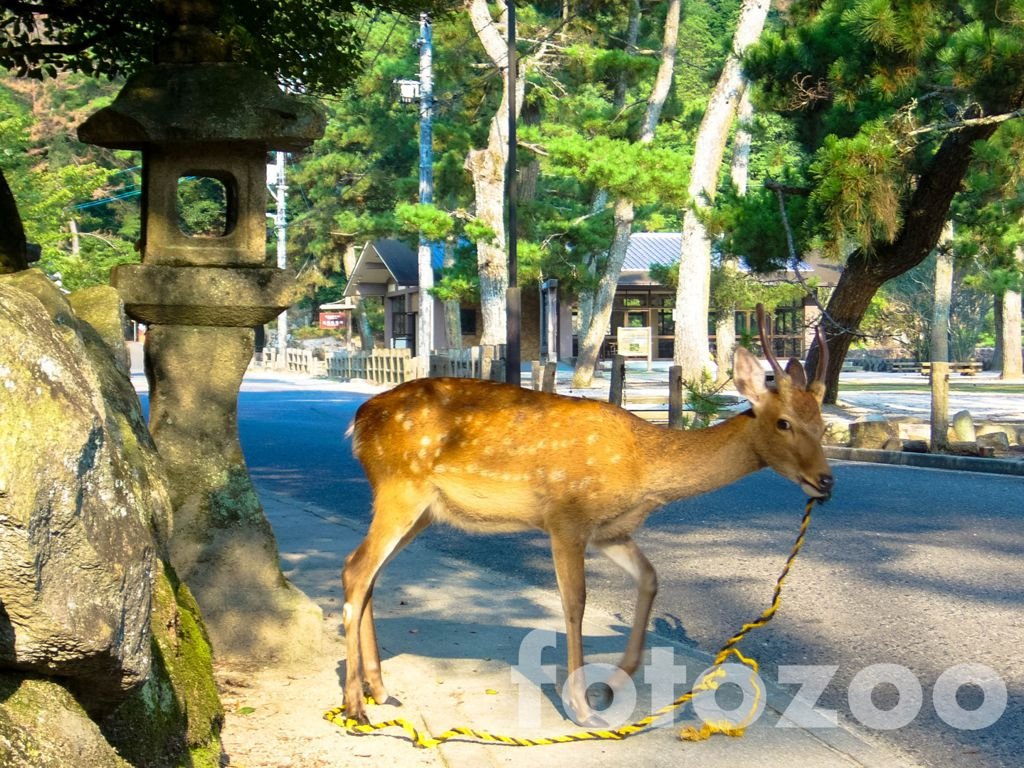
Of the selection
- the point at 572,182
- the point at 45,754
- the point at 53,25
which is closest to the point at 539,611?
the point at 45,754

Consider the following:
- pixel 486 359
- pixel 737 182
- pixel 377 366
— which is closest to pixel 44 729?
pixel 486 359

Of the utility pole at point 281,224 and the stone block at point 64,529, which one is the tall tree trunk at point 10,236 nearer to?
the stone block at point 64,529

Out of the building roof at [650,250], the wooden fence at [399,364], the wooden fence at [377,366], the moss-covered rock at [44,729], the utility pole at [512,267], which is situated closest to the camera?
the moss-covered rock at [44,729]

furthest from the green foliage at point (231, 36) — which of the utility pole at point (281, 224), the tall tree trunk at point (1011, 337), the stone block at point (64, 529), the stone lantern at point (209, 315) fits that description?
the utility pole at point (281, 224)

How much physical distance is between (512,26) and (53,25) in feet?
50.8

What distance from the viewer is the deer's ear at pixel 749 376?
6.02 meters

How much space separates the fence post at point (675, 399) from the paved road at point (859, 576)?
538 centimetres

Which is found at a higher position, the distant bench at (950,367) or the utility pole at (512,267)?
the utility pole at (512,267)

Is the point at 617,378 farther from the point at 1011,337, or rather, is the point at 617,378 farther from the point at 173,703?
the point at 1011,337

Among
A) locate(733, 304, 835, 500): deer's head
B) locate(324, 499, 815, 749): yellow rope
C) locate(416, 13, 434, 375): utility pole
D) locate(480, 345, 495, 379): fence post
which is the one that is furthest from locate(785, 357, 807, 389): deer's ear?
locate(416, 13, 434, 375): utility pole

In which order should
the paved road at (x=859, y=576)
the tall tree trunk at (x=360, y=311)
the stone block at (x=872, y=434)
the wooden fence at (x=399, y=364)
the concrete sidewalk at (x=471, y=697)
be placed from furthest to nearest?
the tall tree trunk at (x=360, y=311) < the wooden fence at (x=399, y=364) < the stone block at (x=872, y=434) < the paved road at (x=859, y=576) < the concrete sidewalk at (x=471, y=697)

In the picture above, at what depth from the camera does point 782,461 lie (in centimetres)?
589

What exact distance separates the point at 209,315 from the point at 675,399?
1524 cm

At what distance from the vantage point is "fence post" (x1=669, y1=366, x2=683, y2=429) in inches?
842
